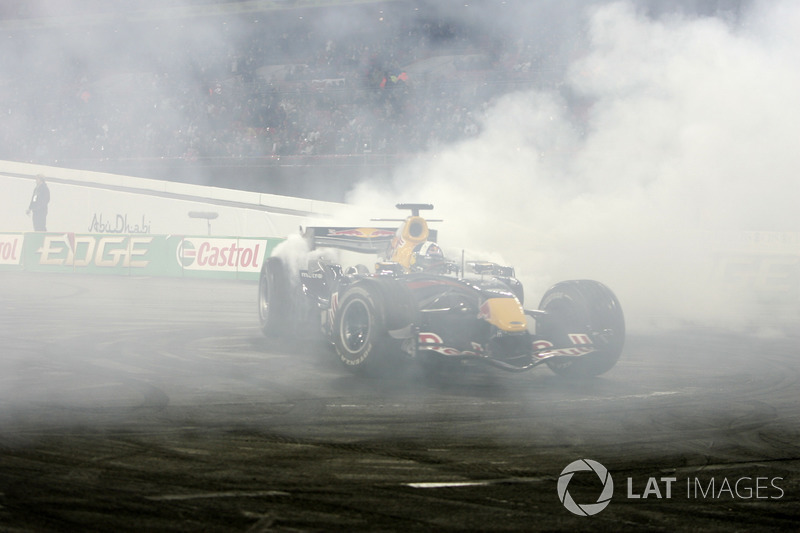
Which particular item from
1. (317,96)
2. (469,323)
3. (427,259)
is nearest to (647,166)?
(427,259)

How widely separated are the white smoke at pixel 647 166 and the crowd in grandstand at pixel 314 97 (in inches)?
106

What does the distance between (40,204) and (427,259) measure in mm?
17563

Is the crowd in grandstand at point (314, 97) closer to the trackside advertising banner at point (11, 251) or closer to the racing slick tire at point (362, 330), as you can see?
the trackside advertising banner at point (11, 251)

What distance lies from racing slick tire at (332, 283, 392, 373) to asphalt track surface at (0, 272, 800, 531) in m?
0.18

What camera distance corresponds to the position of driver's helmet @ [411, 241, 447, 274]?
27.4ft

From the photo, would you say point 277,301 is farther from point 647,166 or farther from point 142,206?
point 142,206

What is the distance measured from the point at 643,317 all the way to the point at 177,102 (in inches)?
461

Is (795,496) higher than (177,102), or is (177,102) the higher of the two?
(177,102)

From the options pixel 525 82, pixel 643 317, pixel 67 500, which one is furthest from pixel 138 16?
pixel 525 82

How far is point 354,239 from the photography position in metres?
9.21

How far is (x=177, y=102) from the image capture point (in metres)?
19.2

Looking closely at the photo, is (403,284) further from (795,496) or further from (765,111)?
(765,111)

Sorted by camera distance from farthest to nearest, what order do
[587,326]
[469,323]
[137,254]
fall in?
[137,254], [587,326], [469,323]

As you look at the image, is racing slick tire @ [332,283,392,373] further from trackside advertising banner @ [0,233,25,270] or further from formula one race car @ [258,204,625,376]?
trackside advertising banner @ [0,233,25,270]
